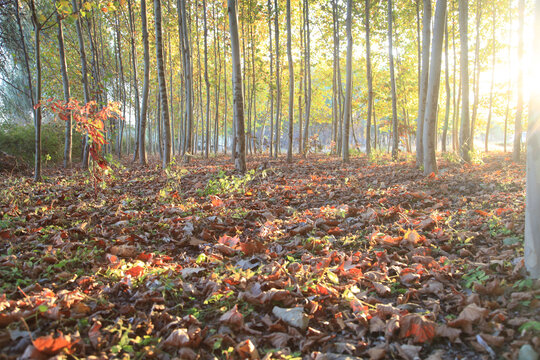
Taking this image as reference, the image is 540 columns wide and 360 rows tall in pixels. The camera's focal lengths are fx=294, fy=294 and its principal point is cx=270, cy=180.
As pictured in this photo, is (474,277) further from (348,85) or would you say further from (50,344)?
(348,85)

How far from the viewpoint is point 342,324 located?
194cm

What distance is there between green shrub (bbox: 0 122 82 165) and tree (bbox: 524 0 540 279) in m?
12.8

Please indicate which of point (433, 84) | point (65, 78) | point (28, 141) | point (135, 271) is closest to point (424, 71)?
point (433, 84)

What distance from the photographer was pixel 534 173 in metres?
2.10

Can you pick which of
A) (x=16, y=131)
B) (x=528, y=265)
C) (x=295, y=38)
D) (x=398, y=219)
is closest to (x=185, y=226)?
(x=398, y=219)

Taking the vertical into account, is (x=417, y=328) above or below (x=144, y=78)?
below


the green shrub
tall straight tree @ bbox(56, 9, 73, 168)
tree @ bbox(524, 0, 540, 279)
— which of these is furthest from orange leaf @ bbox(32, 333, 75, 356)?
the green shrub

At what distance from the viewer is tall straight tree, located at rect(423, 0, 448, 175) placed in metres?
6.20

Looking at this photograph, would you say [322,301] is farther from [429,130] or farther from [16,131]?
[16,131]

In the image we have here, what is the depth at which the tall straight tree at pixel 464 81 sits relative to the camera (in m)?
8.56

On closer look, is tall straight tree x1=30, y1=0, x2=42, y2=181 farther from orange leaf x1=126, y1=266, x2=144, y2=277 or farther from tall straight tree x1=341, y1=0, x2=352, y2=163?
tall straight tree x1=341, y1=0, x2=352, y2=163

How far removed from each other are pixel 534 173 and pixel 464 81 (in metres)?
8.69

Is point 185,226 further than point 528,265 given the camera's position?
Yes

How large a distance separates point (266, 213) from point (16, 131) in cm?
1274
